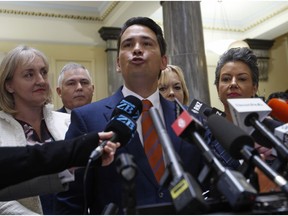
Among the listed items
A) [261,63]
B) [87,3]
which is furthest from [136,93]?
[261,63]

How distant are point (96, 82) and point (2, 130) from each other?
544cm

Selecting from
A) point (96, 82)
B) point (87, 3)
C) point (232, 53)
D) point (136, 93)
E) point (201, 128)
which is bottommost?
point (201, 128)

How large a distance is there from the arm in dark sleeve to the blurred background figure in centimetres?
185

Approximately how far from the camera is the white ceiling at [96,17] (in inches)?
250

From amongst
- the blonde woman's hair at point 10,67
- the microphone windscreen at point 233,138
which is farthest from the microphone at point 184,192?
the blonde woman's hair at point 10,67

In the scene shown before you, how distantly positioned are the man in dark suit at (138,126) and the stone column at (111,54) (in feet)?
16.6

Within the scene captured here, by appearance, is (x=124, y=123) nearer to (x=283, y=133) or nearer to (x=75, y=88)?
(x=283, y=133)

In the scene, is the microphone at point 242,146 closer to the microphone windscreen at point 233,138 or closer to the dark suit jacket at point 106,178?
the microphone windscreen at point 233,138

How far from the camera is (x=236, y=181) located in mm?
750

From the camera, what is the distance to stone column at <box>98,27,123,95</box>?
Result: 22.2 ft

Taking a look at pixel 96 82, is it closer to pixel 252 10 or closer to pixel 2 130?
pixel 252 10

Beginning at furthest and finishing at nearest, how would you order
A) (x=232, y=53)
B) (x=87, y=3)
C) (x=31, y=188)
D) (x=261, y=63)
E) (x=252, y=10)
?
(x=261, y=63), (x=252, y=10), (x=87, y=3), (x=232, y=53), (x=31, y=188)

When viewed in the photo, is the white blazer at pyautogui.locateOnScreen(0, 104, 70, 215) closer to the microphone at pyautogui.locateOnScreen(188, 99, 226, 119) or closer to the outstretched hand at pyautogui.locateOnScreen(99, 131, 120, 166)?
the outstretched hand at pyautogui.locateOnScreen(99, 131, 120, 166)

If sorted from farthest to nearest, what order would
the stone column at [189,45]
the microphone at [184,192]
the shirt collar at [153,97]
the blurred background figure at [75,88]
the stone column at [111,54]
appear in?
the stone column at [111,54], the stone column at [189,45], the blurred background figure at [75,88], the shirt collar at [153,97], the microphone at [184,192]
